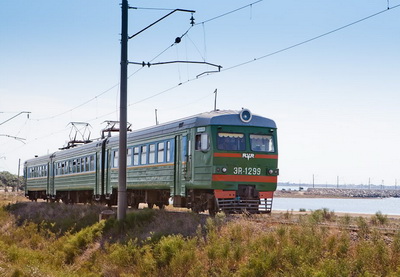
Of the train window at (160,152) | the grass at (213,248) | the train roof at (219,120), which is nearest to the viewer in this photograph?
the grass at (213,248)

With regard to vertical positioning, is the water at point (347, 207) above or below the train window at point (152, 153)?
below

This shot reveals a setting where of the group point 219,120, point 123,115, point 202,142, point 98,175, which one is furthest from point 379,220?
point 98,175

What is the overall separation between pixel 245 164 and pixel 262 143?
1079 mm

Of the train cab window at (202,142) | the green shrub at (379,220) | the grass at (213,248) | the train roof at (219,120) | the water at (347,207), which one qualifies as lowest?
the water at (347,207)

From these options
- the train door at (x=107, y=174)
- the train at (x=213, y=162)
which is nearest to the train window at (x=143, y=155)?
the train at (x=213, y=162)

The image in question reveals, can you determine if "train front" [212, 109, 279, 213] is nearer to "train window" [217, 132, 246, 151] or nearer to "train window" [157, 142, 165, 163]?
"train window" [217, 132, 246, 151]

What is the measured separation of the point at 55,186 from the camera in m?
38.6

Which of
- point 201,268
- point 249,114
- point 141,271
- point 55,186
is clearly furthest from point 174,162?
point 55,186

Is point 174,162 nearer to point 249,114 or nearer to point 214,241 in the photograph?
point 249,114

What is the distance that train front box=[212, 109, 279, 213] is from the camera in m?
18.1

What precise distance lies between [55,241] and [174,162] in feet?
19.5

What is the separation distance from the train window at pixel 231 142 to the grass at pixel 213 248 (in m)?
2.46

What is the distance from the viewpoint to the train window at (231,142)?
18339mm

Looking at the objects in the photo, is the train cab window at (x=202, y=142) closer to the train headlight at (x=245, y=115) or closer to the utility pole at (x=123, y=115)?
the train headlight at (x=245, y=115)
